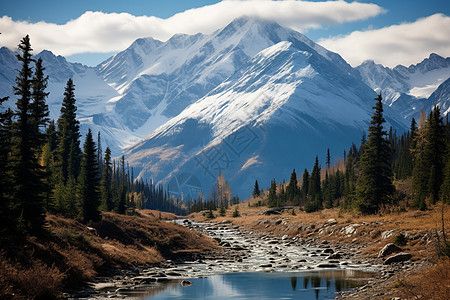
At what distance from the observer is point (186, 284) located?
3025 cm

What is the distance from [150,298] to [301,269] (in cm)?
1502

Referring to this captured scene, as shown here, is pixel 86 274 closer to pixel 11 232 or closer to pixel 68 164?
pixel 11 232

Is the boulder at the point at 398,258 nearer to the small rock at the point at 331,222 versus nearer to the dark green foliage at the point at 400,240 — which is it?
the dark green foliage at the point at 400,240

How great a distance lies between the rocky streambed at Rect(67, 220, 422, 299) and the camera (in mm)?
28234

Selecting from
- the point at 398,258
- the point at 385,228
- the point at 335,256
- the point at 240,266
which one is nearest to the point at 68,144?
the point at 240,266

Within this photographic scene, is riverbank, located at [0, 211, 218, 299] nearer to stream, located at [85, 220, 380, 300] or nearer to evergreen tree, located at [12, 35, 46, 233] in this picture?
evergreen tree, located at [12, 35, 46, 233]

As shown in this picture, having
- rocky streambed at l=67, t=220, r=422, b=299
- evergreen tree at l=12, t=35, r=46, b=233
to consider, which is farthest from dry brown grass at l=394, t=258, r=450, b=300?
evergreen tree at l=12, t=35, r=46, b=233

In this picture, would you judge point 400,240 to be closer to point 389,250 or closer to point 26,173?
point 389,250

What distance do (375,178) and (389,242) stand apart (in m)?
16.6

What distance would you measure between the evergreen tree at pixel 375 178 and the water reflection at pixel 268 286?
2402 centimetres

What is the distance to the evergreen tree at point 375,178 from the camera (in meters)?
56.3

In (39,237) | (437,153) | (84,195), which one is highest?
(437,153)

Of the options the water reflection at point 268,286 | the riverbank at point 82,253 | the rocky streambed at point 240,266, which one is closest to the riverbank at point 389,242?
the rocky streambed at point 240,266

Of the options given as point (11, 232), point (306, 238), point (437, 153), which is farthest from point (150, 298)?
point (437, 153)
